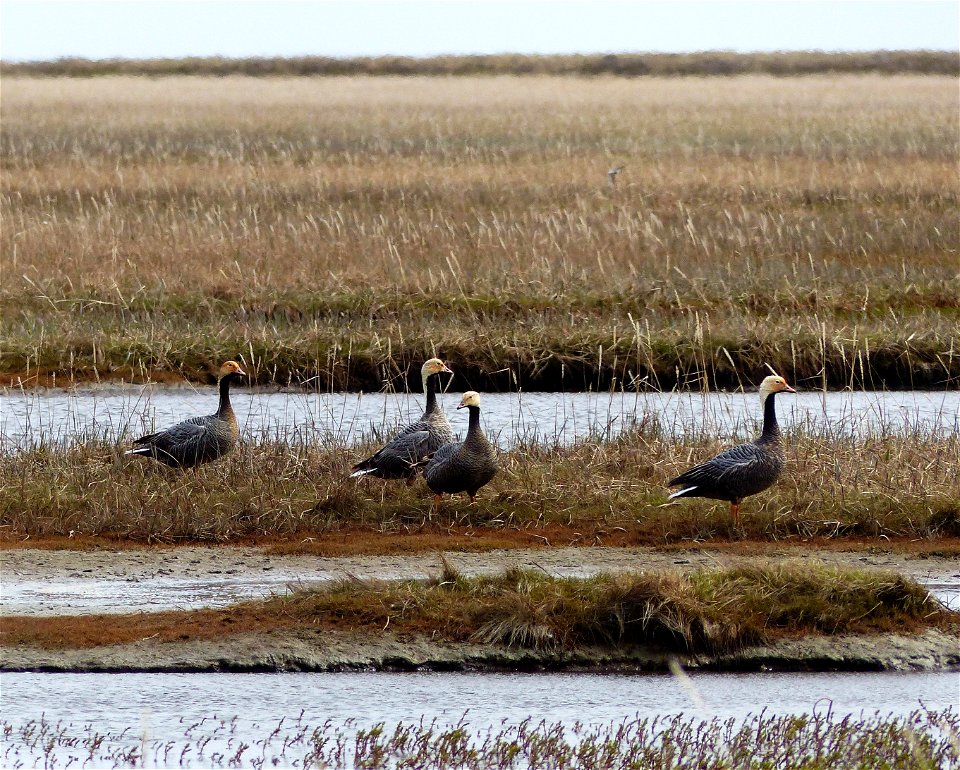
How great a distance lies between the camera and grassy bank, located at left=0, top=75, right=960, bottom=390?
51.1 ft

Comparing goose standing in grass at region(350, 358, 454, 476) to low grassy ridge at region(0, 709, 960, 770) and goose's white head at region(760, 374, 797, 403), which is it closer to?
goose's white head at region(760, 374, 797, 403)

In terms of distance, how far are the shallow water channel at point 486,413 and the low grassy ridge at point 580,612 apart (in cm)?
353

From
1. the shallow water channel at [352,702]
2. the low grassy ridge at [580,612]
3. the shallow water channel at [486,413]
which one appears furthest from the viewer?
the shallow water channel at [486,413]

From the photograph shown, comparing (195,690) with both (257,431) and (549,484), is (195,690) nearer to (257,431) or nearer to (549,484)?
(549,484)

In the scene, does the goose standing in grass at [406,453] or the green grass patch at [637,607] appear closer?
the green grass patch at [637,607]

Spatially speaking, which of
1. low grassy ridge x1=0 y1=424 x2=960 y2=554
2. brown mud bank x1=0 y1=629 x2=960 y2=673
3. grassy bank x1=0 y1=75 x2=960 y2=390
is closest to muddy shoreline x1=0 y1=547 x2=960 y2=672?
brown mud bank x1=0 y1=629 x2=960 y2=673

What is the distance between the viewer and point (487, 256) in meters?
19.0

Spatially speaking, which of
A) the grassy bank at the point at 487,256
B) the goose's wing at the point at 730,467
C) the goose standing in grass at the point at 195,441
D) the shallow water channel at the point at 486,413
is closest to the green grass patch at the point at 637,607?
the goose's wing at the point at 730,467

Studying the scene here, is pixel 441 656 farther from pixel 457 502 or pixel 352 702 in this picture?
pixel 457 502

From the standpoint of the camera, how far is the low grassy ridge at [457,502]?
10047 millimetres

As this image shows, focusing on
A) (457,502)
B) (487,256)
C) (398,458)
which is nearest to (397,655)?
(457,502)

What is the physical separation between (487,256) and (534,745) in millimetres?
13201

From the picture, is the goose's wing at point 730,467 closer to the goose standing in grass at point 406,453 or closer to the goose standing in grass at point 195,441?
the goose standing in grass at point 406,453

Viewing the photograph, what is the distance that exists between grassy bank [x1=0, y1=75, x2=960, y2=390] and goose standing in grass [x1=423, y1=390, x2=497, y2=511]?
3696 mm
